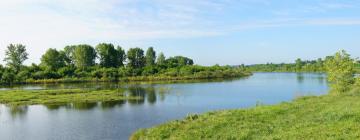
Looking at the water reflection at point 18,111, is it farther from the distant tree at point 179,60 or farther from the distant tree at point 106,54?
the distant tree at point 179,60

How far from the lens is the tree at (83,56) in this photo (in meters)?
130

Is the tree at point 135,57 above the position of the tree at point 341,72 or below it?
above

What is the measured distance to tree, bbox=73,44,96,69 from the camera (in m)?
130

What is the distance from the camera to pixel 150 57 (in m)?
154

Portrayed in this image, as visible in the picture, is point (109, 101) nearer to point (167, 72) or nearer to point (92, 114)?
point (92, 114)

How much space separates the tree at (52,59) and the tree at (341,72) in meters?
102

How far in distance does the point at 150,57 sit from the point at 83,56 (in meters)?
31.0

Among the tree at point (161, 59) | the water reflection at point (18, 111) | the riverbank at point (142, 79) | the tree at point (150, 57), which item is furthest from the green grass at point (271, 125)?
the tree at point (161, 59)

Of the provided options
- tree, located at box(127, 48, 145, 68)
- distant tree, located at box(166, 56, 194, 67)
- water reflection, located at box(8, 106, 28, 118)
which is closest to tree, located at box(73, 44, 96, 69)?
tree, located at box(127, 48, 145, 68)

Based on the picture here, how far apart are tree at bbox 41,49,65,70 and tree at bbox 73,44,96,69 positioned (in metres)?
5.44

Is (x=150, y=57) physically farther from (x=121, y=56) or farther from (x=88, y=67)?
(x=88, y=67)

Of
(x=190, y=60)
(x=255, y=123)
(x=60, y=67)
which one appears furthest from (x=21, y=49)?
(x=255, y=123)

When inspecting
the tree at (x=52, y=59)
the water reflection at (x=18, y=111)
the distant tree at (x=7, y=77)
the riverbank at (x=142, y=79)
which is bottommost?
the water reflection at (x=18, y=111)

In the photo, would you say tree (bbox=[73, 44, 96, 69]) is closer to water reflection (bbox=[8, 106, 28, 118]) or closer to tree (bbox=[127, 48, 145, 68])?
tree (bbox=[127, 48, 145, 68])
